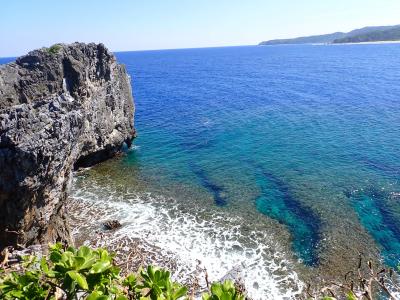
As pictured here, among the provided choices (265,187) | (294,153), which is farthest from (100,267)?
(294,153)

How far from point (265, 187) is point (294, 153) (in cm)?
1063

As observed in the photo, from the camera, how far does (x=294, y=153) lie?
44312 mm

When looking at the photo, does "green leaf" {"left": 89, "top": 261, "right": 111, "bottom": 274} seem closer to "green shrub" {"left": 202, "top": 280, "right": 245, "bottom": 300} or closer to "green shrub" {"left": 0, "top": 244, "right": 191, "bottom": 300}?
"green shrub" {"left": 0, "top": 244, "right": 191, "bottom": 300}

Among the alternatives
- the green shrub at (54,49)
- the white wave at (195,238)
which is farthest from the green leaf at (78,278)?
the green shrub at (54,49)

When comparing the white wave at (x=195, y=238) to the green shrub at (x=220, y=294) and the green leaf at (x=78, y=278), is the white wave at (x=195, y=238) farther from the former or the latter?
the green leaf at (x=78, y=278)

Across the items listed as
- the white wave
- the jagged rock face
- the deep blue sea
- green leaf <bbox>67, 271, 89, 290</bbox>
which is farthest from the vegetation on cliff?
the deep blue sea

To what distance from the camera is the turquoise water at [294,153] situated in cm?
3019

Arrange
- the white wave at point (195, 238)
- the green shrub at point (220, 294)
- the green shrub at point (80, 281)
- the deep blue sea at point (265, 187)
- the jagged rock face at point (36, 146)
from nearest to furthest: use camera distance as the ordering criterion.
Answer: the green shrub at point (220, 294) < the green shrub at point (80, 281) < the jagged rock face at point (36, 146) < the white wave at point (195, 238) < the deep blue sea at point (265, 187)

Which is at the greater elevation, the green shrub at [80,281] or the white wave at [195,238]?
the green shrub at [80,281]

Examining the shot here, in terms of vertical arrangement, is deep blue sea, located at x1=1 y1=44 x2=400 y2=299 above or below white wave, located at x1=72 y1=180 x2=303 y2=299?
below

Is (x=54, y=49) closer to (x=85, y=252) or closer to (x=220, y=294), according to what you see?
(x=85, y=252)

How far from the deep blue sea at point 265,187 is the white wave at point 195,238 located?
9 cm

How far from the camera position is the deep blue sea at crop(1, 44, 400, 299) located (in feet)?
84.8

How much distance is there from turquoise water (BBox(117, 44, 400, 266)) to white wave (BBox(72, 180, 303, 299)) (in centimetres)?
255
